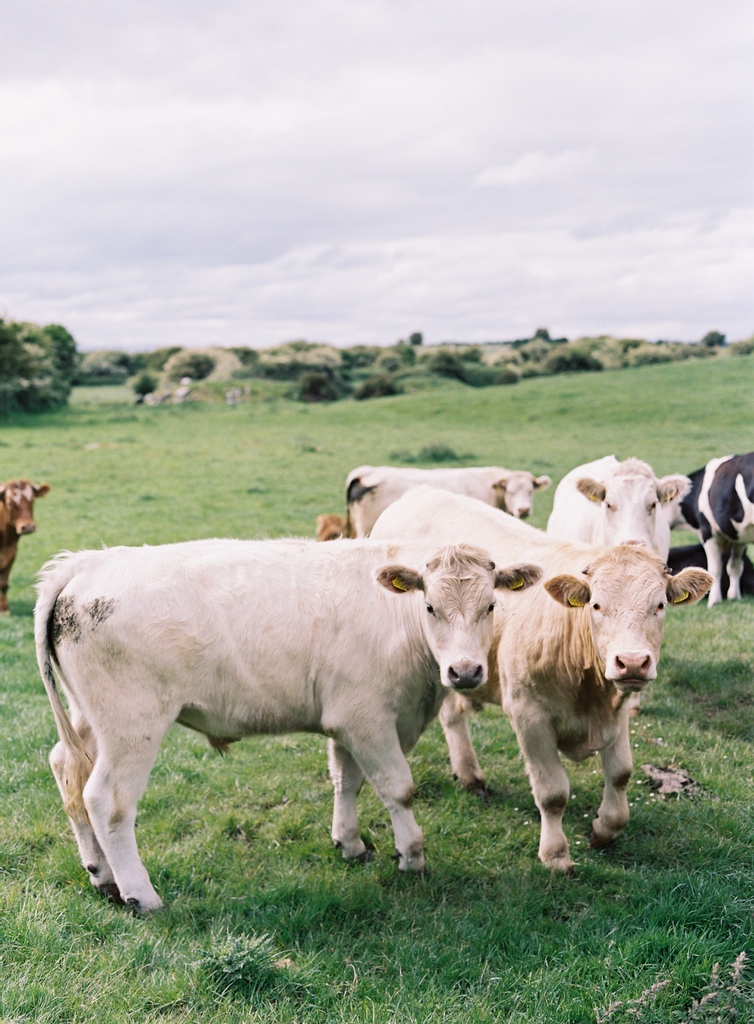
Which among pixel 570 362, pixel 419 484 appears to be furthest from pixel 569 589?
pixel 570 362

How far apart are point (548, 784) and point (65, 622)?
9.74 feet

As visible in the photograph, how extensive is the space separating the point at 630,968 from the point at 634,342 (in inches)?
2835

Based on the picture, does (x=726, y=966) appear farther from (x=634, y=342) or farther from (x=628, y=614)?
(x=634, y=342)

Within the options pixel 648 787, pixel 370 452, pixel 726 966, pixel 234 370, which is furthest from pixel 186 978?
pixel 234 370

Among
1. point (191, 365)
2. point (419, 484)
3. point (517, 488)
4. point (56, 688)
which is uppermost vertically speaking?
point (191, 365)

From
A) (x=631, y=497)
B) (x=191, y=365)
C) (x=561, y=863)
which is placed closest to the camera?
(x=561, y=863)

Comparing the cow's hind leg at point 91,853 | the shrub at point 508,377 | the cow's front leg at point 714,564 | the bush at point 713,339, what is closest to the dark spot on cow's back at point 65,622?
the cow's hind leg at point 91,853

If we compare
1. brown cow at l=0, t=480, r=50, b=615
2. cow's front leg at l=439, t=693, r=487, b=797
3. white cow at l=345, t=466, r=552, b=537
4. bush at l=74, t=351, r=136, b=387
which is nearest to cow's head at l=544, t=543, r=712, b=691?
cow's front leg at l=439, t=693, r=487, b=797

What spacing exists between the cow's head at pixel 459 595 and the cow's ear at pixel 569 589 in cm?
20

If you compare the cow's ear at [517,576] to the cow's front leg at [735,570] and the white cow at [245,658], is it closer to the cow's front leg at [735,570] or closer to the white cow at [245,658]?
the white cow at [245,658]

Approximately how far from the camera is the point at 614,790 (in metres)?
5.17

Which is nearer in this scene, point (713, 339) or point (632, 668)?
point (632, 668)

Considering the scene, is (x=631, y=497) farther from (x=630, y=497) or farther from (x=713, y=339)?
(x=713, y=339)

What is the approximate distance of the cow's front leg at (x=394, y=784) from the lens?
4.95 meters
